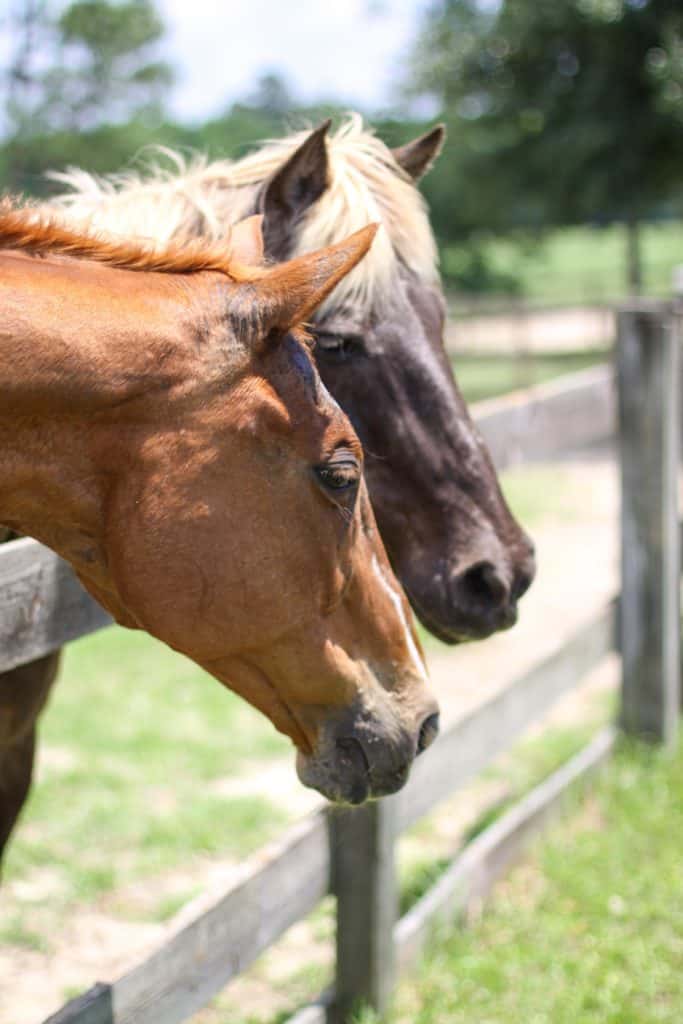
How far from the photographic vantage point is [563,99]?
64.1ft

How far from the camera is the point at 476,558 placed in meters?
2.45

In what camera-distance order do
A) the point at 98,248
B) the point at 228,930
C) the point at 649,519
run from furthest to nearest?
the point at 649,519
the point at 228,930
the point at 98,248

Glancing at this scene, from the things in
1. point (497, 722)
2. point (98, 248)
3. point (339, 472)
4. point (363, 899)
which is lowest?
point (497, 722)

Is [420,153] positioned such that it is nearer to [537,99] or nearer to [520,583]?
[520,583]

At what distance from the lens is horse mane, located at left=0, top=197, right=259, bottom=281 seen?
5.29 ft

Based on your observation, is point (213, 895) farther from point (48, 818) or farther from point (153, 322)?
point (48, 818)

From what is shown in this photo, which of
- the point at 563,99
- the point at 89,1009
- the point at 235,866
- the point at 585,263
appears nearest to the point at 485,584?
the point at 89,1009

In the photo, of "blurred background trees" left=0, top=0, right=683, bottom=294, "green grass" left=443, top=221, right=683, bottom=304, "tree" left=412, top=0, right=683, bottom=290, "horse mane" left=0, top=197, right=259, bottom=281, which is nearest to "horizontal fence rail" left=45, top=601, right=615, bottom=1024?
"horse mane" left=0, top=197, right=259, bottom=281

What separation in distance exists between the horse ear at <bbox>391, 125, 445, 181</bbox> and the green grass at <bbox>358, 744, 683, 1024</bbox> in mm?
2208

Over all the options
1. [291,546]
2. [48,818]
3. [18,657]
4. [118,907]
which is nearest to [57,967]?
[118,907]

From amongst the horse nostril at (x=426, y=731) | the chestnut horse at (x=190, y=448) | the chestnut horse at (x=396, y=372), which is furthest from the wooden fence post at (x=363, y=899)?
the chestnut horse at (x=190, y=448)

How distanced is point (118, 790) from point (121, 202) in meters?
2.50

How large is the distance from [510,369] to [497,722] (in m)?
16.4

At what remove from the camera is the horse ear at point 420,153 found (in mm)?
2992
